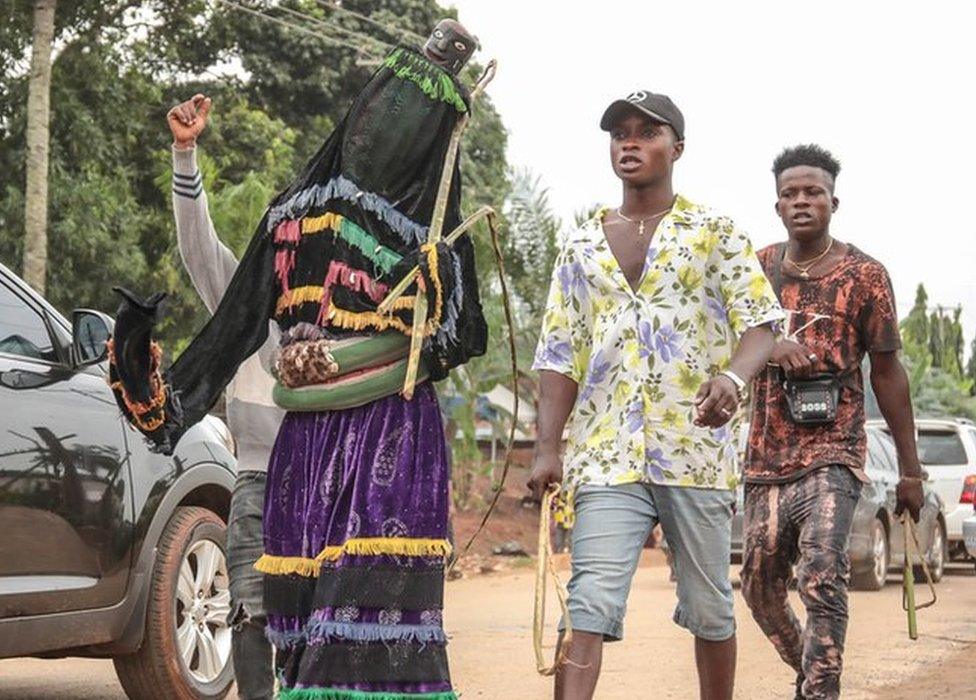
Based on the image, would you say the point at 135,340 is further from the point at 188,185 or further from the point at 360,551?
the point at 188,185

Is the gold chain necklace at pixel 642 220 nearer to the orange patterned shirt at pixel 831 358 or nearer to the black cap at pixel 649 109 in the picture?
the black cap at pixel 649 109

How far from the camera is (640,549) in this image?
5.43 m

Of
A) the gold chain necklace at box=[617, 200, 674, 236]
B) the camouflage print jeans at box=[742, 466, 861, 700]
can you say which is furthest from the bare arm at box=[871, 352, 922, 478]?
the gold chain necklace at box=[617, 200, 674, 236]

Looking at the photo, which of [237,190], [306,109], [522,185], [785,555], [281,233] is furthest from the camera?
[306,109]

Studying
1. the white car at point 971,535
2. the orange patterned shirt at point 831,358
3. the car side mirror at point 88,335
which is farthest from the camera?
the white car at point 971,535

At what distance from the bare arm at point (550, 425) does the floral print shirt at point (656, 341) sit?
0.04 metres

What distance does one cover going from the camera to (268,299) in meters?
4.96

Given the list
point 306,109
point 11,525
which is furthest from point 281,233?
point 306,109

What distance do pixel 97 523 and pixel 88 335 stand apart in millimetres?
A: 695

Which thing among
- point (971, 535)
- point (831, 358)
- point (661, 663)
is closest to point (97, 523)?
point (831, 358)

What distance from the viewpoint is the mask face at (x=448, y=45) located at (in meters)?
4.98

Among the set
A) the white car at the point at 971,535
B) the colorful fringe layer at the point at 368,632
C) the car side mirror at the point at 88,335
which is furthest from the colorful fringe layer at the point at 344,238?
the white car at the point at 971,535

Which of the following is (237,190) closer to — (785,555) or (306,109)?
(306,109)

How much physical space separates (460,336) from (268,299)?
Answer: 548 millimetres
